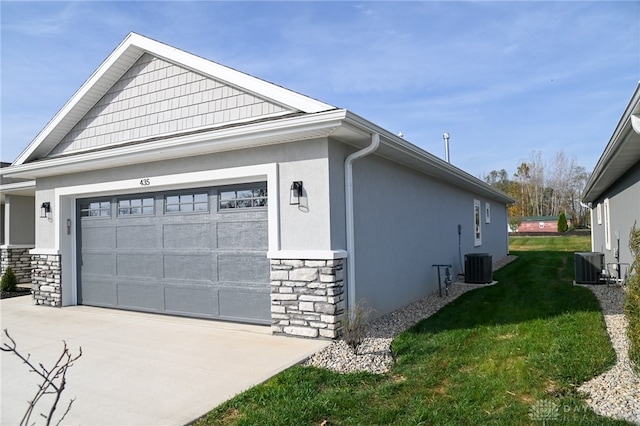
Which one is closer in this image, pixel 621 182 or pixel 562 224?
pixel 621 182

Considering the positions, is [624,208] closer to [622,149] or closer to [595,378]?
[622,149]

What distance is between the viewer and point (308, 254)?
5777 millimetres

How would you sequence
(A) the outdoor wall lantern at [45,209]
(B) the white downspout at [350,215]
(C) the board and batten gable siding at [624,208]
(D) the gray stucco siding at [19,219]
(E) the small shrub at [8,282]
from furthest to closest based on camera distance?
(D) the gray stucco siding at [19,219]
(E) the small shrub at [8,282]
(A) the outdoor wall lantern at [45,209]
(C) the board and batten gable siding at [624,208]
(B) the white downspout at [350,215]

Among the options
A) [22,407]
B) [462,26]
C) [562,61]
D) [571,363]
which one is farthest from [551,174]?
[22,407]

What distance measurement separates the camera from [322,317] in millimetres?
5645

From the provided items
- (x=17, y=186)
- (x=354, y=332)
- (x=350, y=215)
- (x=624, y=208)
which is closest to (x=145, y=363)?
(x=354, y=332)

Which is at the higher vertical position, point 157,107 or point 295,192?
point 157,107

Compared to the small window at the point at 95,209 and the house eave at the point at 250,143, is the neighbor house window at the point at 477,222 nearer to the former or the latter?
the house eave at the point at 250,143

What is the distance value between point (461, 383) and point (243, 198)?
4.19 metres

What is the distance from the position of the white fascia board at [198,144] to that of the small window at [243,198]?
73 cm

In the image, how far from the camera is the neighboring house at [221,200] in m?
5.85

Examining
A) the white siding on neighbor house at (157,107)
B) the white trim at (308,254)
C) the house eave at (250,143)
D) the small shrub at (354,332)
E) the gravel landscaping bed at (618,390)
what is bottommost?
the gravel landscaping bed at (618,390)

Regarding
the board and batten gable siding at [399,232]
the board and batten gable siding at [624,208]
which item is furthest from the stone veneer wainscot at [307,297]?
the board and batten gable siding at [624,208]

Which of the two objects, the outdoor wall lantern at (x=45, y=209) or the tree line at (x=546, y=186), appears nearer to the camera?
the outdoor wall lantern at (x=45, y=209)
